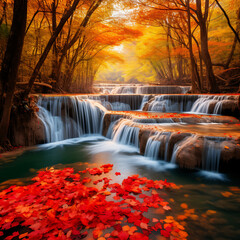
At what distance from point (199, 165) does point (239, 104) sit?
5162 mm

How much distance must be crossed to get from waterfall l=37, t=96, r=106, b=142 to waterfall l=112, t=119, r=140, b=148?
187 cm

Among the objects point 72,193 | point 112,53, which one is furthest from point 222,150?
point 112,53

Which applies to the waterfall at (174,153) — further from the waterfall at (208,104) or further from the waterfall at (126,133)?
the waterfall at (208,104)

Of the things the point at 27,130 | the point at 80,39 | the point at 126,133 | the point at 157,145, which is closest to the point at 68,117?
the point at 27,130

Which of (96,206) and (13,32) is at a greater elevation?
(13,32)

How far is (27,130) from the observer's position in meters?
6.48

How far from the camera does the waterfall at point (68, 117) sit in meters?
7.49

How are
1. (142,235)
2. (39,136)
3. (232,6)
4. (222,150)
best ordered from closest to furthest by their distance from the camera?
(142,235) < (222,150) < (39,136) < (232,6)

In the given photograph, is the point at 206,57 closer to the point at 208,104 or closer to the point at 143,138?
the point at 208,104

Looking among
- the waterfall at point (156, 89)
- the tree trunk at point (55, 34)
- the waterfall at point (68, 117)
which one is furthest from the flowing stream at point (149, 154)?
the waterfall at point (156, 89)

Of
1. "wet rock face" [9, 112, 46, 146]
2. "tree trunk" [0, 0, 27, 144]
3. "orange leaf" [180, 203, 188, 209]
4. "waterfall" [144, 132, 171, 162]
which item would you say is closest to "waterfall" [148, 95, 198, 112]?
"waterfall" [144, 132, 171, 162]

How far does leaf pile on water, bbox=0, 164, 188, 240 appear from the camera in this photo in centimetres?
220

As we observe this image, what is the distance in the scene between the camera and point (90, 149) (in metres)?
6.30

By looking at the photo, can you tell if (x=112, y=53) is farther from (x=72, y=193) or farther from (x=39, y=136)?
(x=72, y=193)
